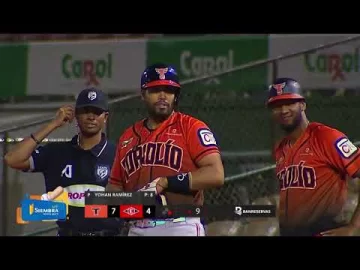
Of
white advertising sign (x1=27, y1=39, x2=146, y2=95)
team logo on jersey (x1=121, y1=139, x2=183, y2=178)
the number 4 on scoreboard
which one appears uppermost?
white advertising sign (x1=27, y1=39, x2=146, y2=95)

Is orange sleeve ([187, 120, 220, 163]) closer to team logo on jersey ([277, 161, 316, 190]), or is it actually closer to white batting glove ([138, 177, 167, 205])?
white batting glove ([138, 177, 167, 205])

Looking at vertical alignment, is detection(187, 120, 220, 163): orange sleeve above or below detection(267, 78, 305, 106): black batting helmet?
below

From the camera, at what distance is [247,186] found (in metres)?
5.61

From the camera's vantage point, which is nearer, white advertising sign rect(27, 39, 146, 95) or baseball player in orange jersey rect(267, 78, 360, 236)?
baseball player in orange jersey rect(267, 78, 360, 236)

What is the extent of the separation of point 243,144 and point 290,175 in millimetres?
530

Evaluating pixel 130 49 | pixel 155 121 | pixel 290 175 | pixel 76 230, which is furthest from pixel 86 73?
pixel 290 175

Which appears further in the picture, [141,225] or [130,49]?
[130,49]

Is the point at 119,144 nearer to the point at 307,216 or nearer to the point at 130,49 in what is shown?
the point at 130,49

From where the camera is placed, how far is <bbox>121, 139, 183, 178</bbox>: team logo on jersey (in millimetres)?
5078

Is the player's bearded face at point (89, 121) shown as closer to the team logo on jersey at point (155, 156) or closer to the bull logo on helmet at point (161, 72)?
the team logo on jersey at point (155, 156)

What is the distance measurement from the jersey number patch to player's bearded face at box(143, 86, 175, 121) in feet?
3.42

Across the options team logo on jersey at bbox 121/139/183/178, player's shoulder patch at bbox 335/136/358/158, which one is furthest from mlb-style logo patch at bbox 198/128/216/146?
player's shoulder patch at bbox 335/136/358/158
